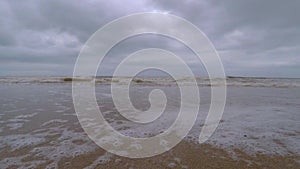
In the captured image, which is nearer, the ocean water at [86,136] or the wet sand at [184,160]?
the wet sand at [184,160]

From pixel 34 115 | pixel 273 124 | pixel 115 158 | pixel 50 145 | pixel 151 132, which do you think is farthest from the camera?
pixel 34 115

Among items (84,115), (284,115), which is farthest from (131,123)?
(284,115)

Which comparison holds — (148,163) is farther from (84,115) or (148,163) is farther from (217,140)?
(84,115)

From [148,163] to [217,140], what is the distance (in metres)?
1.76

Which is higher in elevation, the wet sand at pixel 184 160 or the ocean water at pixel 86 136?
the ocean water at pixel 86 136

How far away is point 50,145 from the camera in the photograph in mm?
3701

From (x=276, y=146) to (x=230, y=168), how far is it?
4.90ft

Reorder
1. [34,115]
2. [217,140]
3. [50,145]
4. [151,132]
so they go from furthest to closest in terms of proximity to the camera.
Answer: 1. [34,115]
2. [151,132]
3. [217,140]
4. [50,145]

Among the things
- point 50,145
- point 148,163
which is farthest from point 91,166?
point 50,145

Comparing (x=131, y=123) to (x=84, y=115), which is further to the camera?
(x=84, y=115)

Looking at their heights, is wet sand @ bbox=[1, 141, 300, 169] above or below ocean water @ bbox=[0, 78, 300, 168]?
below

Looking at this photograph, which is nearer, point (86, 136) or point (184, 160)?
point (184, 160)

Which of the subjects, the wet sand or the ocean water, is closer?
the wet sand

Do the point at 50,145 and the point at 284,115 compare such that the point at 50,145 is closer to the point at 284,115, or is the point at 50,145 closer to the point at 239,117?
the point at 239,117
